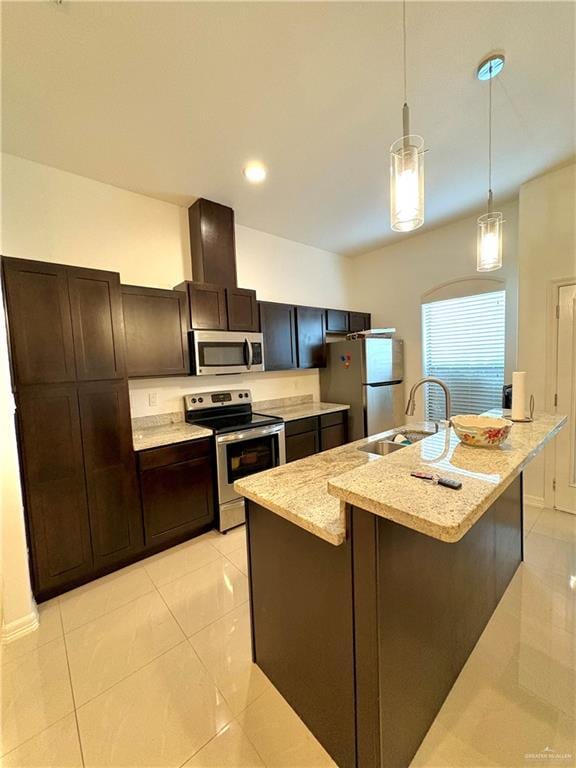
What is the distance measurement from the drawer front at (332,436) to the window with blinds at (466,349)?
1270 millimetres

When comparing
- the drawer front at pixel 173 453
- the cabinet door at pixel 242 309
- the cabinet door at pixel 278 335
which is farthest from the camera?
the cabinet door at pixel 278 335

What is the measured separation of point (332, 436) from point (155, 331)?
2.27 m

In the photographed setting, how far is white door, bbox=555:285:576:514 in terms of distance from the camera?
2.64 m

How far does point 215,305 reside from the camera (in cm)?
292

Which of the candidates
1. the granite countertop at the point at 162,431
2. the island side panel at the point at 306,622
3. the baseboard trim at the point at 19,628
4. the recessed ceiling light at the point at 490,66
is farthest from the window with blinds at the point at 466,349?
the baseboard trim at the point at 19,628

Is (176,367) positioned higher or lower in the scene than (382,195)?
lower

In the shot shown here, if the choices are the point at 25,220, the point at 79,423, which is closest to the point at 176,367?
the point at 79,423

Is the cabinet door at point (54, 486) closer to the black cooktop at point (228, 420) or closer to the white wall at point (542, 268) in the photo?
the black cooktop at point (228, 420)

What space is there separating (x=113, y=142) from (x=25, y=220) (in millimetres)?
874

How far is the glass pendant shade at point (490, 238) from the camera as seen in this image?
1.78 meters

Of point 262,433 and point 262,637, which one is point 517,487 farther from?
point 262,433

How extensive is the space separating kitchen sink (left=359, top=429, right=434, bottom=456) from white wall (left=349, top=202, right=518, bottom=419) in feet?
6.48

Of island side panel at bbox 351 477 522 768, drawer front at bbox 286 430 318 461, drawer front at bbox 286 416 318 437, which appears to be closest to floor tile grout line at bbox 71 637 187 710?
island side panel at bbox 351 477 522 768

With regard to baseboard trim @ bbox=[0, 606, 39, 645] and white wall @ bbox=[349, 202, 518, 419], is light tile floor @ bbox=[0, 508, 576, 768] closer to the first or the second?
baseboard trim @ bbox=[0, 606, 39, 645]
